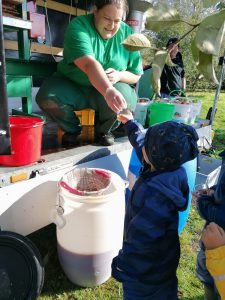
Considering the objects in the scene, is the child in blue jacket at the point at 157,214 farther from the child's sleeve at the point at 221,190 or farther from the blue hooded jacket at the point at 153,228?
the child's sleeve at the point at 221,190

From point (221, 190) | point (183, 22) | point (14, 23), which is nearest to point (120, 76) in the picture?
point (14, 23)

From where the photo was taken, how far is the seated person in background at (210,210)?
133cm

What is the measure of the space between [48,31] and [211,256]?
394 centimetres

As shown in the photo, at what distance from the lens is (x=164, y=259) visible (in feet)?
4.62

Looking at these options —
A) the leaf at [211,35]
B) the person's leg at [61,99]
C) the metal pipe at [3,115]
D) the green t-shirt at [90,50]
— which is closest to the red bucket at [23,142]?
Answer: the metal pipe at [3,115]

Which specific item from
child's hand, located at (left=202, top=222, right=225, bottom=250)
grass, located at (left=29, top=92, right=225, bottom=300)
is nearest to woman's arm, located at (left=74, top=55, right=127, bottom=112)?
child's hand, located at (left=202, top=222, right=225, bottom=250)

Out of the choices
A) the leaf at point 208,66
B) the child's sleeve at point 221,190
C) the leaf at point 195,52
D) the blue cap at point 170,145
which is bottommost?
the child's sleeve at point 221,190

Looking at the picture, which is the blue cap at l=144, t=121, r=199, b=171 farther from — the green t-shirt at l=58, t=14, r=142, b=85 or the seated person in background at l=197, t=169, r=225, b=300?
the green t-shirt at l=58, t=14, r=142, b=85

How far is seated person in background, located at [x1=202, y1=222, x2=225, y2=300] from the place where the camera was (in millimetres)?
1134

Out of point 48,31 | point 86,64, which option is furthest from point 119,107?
point 48,31

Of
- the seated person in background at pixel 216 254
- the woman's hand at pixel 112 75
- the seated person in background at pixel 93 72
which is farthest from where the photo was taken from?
the woman's hand at pixel 112 75

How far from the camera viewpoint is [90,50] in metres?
2.05

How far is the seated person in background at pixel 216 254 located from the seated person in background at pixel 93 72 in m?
1.09

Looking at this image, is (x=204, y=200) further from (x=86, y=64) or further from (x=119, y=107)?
(x=86, y=64)
